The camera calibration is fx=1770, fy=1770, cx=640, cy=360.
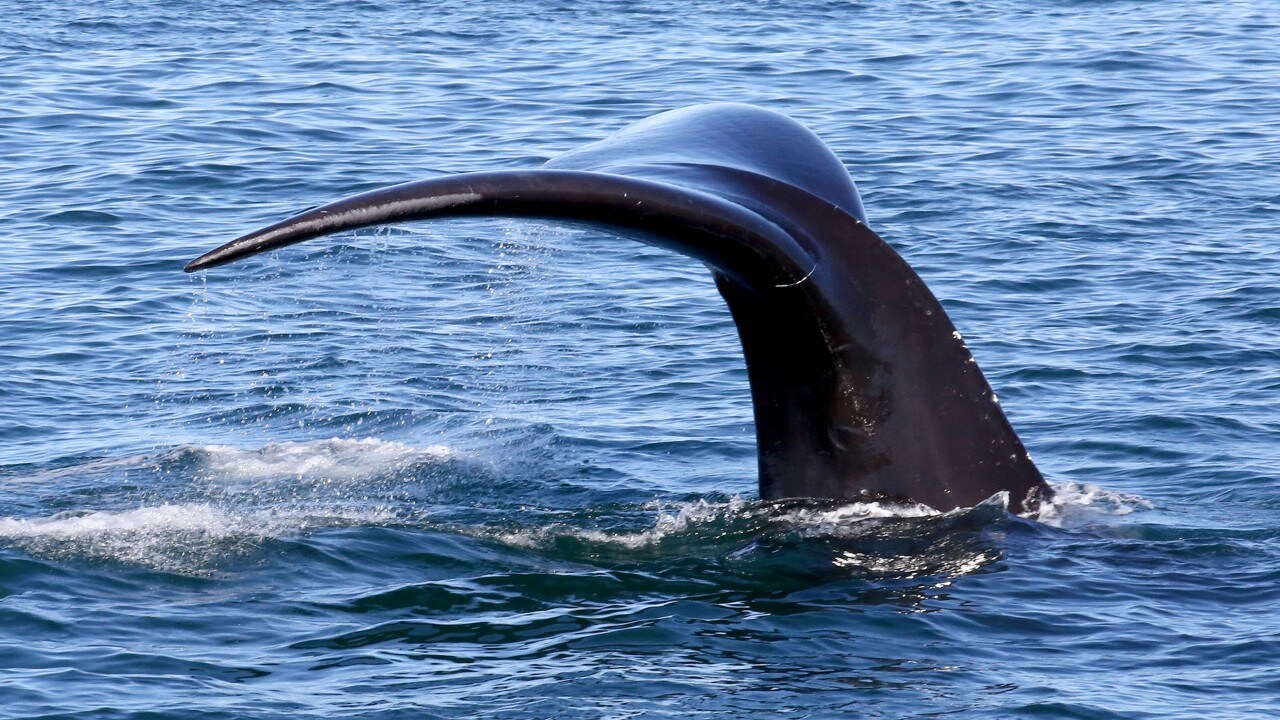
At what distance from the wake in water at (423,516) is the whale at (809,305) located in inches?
6.8

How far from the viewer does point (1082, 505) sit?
7.21m

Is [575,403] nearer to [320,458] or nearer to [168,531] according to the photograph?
[320,458]

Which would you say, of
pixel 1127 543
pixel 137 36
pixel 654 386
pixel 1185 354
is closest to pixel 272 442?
pixel 654 386

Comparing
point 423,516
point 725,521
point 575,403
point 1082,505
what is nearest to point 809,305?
point 725,521

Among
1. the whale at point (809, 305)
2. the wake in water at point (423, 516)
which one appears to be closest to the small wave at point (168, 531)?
the wake in water at point (423, 516)

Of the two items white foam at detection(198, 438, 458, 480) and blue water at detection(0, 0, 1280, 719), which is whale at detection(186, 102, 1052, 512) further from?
white foam at detection(198, 438, 458, 480)

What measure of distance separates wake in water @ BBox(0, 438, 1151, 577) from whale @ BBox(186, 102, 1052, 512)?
0.57ft

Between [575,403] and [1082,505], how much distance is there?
3989 millimetres

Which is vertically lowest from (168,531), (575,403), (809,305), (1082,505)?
(575,403)

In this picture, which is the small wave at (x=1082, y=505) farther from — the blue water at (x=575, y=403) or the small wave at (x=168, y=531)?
the small wave at (x=168, y=531)

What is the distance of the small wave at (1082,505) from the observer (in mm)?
6766

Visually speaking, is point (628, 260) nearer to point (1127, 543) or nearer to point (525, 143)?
point (525, 143)

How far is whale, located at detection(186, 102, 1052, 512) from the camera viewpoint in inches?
217

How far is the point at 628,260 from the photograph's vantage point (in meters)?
13.8
